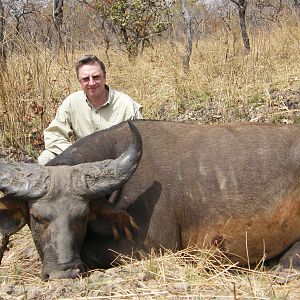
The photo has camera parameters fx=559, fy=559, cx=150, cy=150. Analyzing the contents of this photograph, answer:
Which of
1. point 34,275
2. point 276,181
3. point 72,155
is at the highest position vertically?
point 72,155

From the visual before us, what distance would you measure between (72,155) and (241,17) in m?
8.03

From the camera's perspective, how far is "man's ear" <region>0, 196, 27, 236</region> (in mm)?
3676

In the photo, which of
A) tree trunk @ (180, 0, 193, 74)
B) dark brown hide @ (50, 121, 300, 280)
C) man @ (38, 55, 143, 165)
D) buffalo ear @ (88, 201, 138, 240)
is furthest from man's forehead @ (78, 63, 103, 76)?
tree trunk @ (180, 0, 193, 74)

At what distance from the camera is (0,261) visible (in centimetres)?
414

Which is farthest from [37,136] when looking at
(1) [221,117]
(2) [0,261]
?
(2) [0,261]

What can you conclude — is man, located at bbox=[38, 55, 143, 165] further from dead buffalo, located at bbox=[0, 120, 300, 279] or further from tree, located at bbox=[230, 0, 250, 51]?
tree, located at bbox=[230, 0, 250, 51]

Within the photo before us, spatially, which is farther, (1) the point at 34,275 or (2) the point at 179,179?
(2) the point at 179,179

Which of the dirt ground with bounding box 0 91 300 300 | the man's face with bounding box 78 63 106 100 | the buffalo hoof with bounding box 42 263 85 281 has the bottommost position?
the dirt ground with bounding box 0 91 300 300

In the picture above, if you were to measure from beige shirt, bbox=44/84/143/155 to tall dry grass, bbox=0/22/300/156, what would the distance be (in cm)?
146

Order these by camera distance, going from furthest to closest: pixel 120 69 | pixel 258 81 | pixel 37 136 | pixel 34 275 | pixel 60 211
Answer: pixel 120 69
pixel 258 81
pixel 37 136
pixel 34 275
pixel 60 211

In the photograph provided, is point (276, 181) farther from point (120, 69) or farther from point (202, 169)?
point (120, 69)

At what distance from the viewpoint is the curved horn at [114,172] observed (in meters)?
3.61

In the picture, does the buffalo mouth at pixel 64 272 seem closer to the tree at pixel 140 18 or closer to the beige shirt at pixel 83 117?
the beige shirt at pixel 83 117

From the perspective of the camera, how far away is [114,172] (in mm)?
3631
